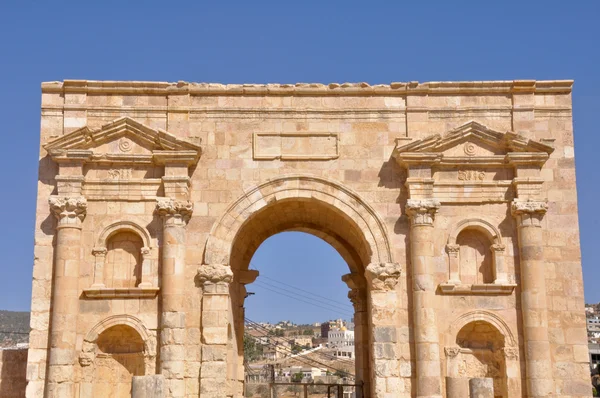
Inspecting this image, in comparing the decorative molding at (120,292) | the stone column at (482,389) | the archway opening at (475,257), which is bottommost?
the stone column at (482,389)

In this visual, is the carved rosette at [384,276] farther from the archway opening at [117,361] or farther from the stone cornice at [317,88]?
the archway opening at [117,361]

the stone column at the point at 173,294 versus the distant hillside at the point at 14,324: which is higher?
the distant hillside at the point at 14,324

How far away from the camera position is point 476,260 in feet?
57.8

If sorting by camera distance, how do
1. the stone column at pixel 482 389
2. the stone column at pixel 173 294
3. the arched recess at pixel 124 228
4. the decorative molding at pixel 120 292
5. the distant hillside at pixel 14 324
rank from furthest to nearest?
the distant hillside at pixel 14 324, the arched recess at pixel 124 228, the decorative molding at pixel 120 292, the stone column at pixel 173 294, the stone column at pixel 482 389

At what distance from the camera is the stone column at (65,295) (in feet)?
53.4

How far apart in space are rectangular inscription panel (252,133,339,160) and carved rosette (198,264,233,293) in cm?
254

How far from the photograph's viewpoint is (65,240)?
1691 centimetres

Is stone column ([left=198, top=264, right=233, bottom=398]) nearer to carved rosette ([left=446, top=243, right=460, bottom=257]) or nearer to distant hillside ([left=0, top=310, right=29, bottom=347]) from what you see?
carved rosette ([left=446, top=243, right=460, bottom=257])

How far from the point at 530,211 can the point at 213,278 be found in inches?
262

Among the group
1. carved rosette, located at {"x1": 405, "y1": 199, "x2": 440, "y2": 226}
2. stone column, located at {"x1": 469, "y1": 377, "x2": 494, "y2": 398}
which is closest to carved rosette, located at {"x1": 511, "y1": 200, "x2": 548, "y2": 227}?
carved rosette, located at {"x1": 405, "y1": 199, "x2": 440, "y2": 226}

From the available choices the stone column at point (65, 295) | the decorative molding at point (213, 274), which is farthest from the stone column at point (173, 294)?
the stone column at point (65, 295)

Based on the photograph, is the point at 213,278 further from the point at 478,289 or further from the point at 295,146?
the point at 478,289

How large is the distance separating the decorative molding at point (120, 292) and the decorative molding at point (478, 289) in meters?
5.90

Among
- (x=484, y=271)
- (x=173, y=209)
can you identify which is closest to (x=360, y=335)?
(x=484, y=271)
